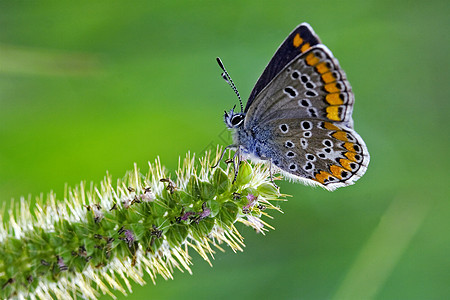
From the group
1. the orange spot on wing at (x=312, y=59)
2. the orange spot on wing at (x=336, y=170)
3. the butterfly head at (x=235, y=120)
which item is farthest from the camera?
the butterfly head at (x=235, y=120)

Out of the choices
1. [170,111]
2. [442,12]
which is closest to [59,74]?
[170,111]

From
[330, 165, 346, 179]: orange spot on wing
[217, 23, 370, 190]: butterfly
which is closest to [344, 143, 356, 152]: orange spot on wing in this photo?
[217, 23, 370, 190]: butterfly

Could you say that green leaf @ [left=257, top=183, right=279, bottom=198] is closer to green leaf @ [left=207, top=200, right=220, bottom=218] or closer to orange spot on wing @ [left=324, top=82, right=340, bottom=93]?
green leaf @ [left=207, top=200, right=220, bottom=218]

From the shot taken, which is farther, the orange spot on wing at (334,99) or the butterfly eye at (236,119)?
the butterfly eye at (236,119)

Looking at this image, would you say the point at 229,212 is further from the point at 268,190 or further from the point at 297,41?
the point at 297,41

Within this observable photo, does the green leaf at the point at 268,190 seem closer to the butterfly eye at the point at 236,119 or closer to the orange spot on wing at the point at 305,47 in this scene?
the butterfly eye at the point at 236,119

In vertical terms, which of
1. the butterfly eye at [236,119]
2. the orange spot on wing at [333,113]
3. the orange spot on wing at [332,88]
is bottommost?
the butterfly eye at [236,119]

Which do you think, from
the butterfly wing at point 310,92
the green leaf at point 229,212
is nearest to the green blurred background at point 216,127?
the green leaf at point 229,212

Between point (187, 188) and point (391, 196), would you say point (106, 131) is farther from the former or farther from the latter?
point (391, 196)

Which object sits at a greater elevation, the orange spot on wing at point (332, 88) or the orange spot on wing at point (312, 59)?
the orange spot on wing at point (312, 59)
